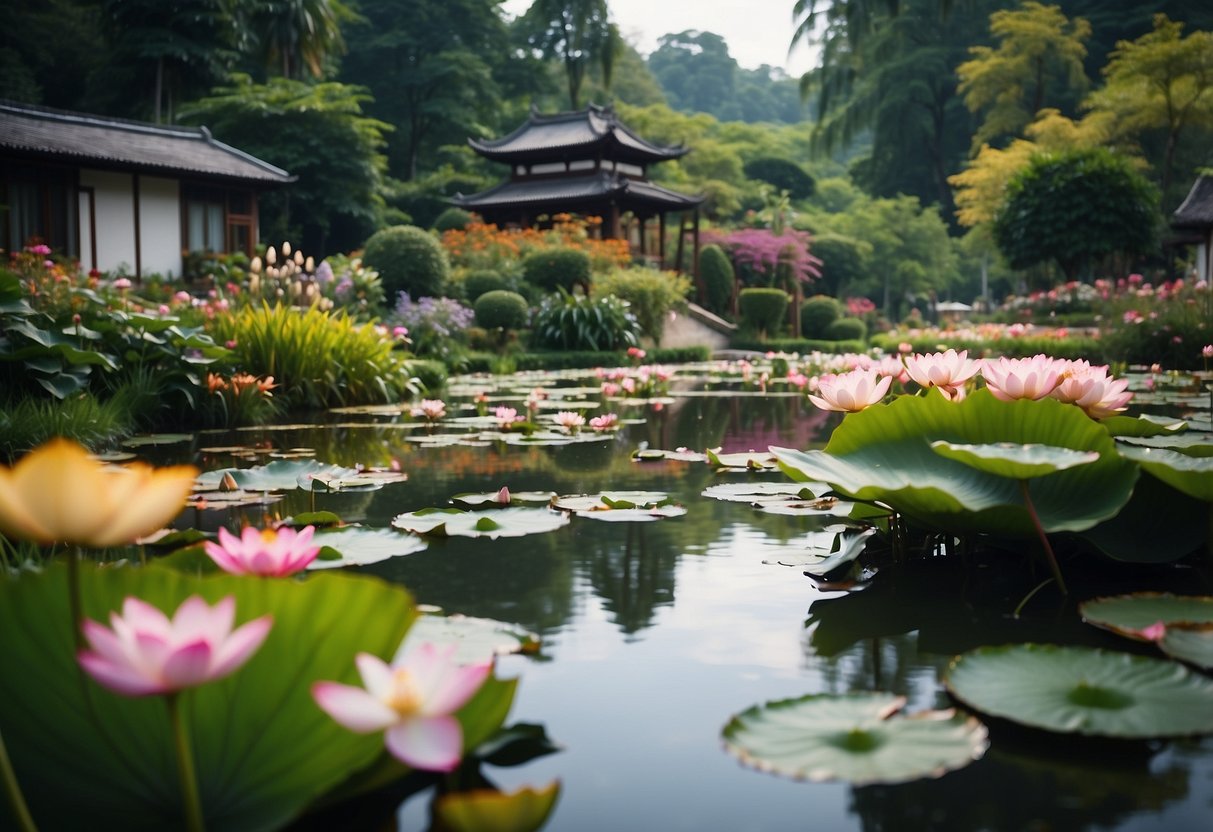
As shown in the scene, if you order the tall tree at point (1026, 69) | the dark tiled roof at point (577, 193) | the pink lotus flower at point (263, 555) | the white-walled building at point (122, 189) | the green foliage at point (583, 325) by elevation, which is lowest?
the pink lotus flower at point (263, 555)

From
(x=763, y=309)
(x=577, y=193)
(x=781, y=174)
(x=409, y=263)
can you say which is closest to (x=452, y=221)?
(x=577, y=193)

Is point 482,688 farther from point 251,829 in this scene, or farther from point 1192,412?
point 1192,412

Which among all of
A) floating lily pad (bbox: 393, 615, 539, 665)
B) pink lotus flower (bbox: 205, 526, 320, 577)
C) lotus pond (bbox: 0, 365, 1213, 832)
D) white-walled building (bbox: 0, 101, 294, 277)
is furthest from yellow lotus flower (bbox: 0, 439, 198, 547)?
white-walled building (bbox: 0, 101, 294, 277)

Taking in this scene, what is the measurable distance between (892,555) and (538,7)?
36171 millimetres

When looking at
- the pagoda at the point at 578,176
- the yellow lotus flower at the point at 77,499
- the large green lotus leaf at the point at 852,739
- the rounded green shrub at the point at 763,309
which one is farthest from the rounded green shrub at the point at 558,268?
the yellow lotus flower at the point at 77,499

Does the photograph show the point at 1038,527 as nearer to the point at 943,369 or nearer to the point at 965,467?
the point at 965,467

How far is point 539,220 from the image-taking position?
22.9 m

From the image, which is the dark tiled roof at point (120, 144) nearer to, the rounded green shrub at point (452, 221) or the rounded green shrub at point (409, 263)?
the rounded green shrub at point (409, 263)

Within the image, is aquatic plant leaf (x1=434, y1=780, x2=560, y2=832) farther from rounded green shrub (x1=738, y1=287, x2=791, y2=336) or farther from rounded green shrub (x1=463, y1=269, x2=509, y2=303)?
rounded green shrub (x1=738, y1=287, x2=791, y2=336)

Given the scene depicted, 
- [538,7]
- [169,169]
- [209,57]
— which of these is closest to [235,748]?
[169,169]

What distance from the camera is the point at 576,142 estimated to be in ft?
76.8

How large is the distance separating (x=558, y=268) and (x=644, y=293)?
61.9 inches

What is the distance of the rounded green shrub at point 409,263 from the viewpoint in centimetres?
1486

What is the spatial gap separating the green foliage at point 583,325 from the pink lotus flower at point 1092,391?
40.9ft
